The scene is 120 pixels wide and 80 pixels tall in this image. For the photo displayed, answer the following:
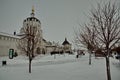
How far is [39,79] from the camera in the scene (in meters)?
8.04

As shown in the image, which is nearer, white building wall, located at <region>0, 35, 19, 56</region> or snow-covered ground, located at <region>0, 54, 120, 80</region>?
snow-covered ground, located at <region>0, 54, 120, 80</region>

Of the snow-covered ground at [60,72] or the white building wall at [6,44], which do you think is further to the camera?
the white building wall at [6,44]

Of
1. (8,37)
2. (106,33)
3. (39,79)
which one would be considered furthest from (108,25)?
(8,37)

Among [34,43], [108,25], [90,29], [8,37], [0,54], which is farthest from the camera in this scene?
[8,37]

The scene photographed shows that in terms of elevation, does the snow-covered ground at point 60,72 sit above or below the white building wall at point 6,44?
below

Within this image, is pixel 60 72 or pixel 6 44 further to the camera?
pixel 6 44

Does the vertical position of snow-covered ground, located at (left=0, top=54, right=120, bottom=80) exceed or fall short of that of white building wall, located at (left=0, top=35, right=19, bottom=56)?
it falls short

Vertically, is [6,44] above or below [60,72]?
above

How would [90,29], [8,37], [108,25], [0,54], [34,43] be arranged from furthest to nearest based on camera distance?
1. [8,37]
2. [0,54]
3. [34,43]
4. [90,29]
5. [108,25]

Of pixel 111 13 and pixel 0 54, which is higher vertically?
pixel 111 13

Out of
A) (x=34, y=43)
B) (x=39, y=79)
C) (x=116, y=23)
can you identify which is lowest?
(x=39, y=79)

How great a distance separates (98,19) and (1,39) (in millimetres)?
33626

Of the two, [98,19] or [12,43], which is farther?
[12,43]

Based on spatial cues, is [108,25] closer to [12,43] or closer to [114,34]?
[114,34]
